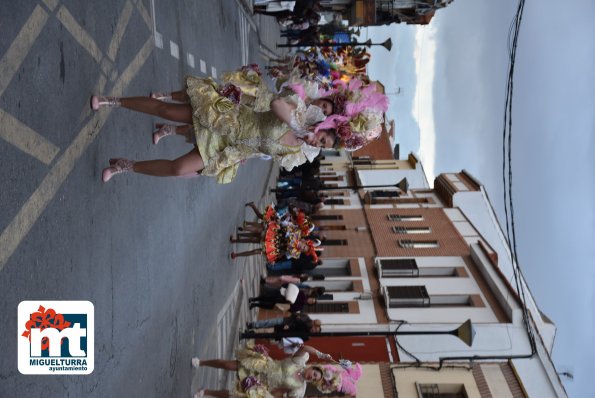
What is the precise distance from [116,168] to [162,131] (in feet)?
5.88

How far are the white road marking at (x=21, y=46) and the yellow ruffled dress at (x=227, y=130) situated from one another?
1.91 m

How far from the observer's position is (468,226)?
26672 mm

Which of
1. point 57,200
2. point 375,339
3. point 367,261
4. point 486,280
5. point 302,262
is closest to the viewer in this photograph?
point 57,200

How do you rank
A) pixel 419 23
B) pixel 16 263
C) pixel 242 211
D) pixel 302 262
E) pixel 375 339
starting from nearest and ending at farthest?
pixel 16 263 → pixel 242 211 → pixel 302 262 → pixel 375 339 → pixel 419 23

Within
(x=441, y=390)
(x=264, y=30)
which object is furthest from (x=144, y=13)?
(x=264, y=30)

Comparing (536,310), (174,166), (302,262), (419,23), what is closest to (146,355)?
(174,166)

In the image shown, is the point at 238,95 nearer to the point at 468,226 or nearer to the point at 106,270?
the point at 106,270

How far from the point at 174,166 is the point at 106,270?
4.96ft

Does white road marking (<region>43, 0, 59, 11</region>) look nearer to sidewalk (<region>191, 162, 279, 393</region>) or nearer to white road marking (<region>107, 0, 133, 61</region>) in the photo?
white road marking (<region>107, 0, 133, 61</region>)

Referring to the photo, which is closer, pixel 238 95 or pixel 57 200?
pixel 57 200

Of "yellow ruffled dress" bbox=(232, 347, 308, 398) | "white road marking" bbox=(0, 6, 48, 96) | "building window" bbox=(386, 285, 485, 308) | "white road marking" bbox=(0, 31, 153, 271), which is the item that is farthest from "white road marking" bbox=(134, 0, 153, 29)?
"building window" bbox=(386, 285, 485, 308)

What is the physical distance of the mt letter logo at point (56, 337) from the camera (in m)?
4.14

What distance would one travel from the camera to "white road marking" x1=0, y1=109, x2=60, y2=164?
13.1ft

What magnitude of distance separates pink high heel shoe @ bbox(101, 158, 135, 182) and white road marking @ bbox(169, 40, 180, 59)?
330 centimetres
